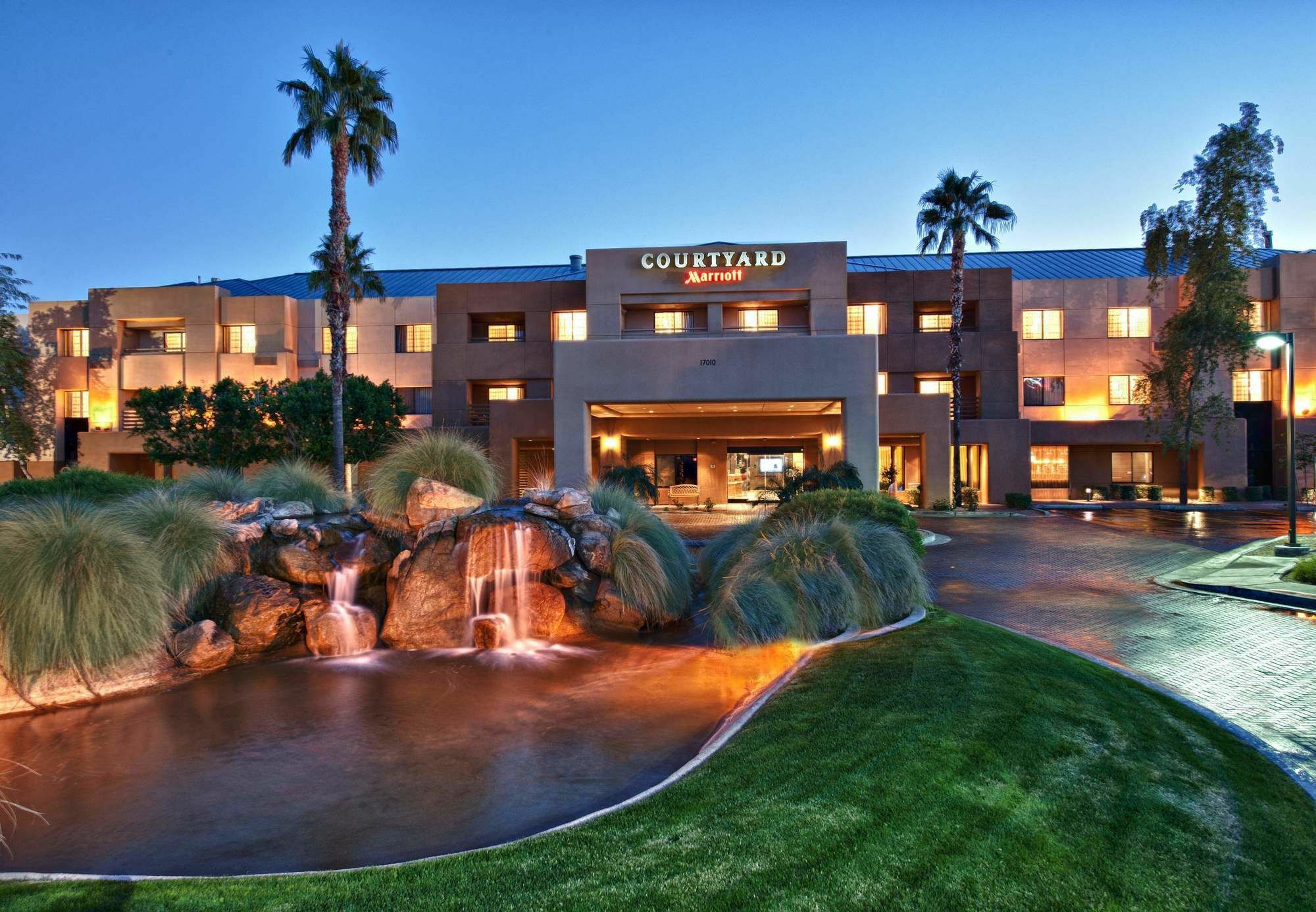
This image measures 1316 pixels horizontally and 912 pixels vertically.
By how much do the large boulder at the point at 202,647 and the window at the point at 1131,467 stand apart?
121 ft

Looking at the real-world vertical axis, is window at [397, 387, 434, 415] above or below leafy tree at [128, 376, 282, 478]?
above

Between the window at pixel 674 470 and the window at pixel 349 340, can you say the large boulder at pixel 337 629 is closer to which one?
the window at pixel 674 470

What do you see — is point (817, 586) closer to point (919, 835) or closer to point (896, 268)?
point (919, 835)

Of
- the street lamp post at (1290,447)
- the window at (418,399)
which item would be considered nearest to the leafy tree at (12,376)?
the window at (418,399)

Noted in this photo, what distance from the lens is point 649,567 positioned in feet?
33.5

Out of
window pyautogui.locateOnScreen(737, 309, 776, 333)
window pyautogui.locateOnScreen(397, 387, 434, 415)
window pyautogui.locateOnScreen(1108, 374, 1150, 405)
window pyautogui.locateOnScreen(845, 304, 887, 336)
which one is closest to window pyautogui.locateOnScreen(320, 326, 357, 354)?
window pyautogui.locateOnScreen(397, 387, 434, 415)

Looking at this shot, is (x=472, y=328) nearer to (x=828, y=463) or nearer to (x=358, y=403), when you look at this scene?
(x=358, y=403)

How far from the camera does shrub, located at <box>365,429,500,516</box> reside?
11258 millimetres

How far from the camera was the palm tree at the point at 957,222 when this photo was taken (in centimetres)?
2670

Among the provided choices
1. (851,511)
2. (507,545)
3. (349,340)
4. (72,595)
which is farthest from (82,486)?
(349,340)

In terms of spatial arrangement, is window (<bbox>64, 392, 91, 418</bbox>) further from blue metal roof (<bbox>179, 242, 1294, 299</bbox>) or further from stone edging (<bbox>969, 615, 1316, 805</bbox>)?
stone edging (<bbox>969, 615, 1316, 805</bbox>)

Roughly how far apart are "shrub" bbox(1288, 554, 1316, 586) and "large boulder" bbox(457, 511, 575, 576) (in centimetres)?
1152

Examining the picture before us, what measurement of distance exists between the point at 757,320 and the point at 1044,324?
14565 mm

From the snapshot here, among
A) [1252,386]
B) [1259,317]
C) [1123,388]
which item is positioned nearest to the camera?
[1259,317]
